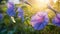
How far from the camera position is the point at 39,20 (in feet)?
3.00

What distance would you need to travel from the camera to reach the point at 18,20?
96cm

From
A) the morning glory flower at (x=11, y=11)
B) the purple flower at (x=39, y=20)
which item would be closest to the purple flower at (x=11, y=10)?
the morning glory flower at (x=11, y=11)

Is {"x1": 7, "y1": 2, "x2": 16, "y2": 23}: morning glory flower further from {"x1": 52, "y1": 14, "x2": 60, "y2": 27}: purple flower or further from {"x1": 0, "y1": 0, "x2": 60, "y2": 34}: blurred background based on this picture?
{"x1": 52, "y1": 14, "x2": 60, "y2": 27}: purple flower

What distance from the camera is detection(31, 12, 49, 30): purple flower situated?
2.95 feet

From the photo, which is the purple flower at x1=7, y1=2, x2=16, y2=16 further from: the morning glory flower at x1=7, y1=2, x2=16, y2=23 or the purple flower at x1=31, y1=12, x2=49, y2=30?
the purple flower at x1=31, y1=12, x2=49, y2=30

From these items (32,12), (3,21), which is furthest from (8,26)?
(32,12)

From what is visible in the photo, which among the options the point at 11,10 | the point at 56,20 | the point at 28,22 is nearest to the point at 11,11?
the point at 11,10

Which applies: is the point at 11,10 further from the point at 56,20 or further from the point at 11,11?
the point at 56,20

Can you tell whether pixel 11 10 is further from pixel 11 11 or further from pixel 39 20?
pixel 39 20

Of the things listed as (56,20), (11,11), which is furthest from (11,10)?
(56,20)

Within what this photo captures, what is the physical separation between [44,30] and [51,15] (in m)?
0.08

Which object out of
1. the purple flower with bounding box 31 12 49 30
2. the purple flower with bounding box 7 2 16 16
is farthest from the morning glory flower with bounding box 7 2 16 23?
the purple flower with bounding box 31 12 49 30

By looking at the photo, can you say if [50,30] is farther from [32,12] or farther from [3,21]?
[3,21]

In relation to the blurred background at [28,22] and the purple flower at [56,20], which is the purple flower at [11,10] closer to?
the blurred background at [28,22]
